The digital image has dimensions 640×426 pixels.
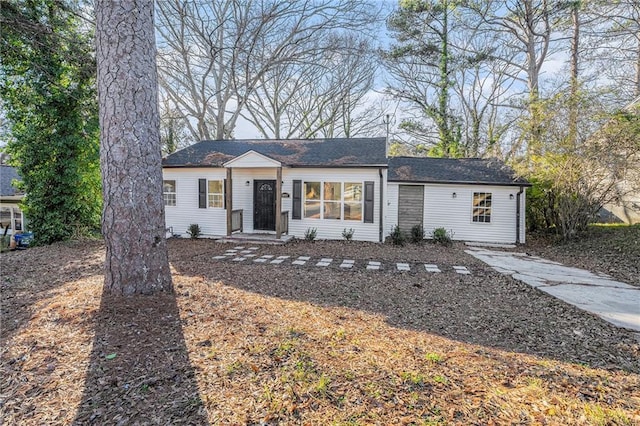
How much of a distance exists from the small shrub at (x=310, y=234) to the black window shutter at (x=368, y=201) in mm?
1699

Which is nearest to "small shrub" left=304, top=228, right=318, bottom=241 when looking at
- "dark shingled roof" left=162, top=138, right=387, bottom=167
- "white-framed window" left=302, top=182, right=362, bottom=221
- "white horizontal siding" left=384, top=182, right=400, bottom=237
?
"white-framed window" left=302, top=182, right=362, bottom=221

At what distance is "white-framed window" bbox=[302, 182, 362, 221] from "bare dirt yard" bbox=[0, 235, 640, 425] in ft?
18.4

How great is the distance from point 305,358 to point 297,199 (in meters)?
8.28

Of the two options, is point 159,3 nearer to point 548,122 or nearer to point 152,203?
point 152,203

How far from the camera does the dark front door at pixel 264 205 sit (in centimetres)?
1095

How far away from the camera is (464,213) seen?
11016mm

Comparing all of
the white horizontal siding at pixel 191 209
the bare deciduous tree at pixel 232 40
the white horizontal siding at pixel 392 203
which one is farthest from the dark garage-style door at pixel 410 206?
the bare deciduous tree at pixel 232 40

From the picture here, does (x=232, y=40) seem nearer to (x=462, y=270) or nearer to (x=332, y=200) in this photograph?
(x=332, y=200)

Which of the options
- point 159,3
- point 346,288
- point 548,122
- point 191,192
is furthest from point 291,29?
point 346,288

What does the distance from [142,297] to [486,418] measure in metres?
3.40

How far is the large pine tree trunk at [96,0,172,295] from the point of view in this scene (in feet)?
11.8

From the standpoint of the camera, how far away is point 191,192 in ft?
37.3

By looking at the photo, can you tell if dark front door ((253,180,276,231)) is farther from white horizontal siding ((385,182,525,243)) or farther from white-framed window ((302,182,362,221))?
white horizontal siding ((385,182,525,243))

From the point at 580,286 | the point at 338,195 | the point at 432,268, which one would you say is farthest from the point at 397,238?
the point at 580,286
